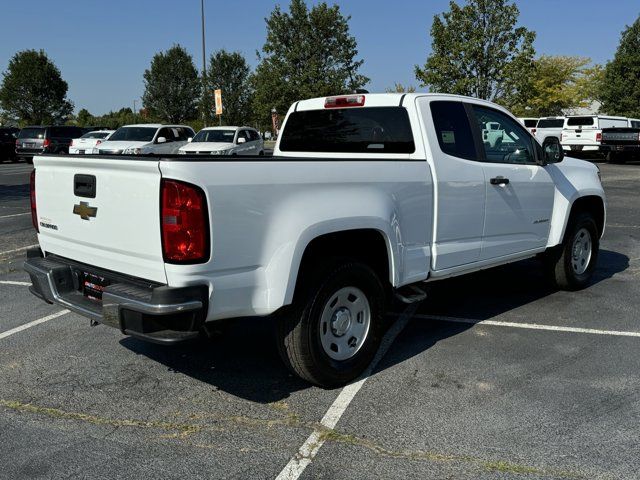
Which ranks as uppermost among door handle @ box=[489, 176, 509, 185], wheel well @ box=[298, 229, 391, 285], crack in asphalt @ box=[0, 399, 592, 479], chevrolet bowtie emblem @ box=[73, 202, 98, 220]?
door handle @ box=[489, 176, 509, 185]

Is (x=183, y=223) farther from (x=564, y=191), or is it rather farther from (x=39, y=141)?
(x=39, y=141)

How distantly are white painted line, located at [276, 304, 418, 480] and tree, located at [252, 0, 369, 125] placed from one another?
1201 inches

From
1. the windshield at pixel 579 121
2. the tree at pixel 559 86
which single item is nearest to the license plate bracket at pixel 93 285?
the windshield at pixel 579 121

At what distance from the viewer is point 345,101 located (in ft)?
16.8

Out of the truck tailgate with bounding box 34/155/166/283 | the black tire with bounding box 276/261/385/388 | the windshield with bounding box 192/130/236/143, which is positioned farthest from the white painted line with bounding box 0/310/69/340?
the windshield with bounding box 192/130/236/143

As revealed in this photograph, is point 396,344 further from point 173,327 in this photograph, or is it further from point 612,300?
point 612,300

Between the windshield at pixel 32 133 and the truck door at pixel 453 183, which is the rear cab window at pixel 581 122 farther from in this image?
the truck door at pixel 453 183

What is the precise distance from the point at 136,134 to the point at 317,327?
18631 millimetres

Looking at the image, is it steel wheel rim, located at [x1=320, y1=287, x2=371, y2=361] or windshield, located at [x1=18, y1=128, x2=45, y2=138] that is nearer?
steel wheel rim, located at [x1=320, y1=287, x2=371, y2=361]

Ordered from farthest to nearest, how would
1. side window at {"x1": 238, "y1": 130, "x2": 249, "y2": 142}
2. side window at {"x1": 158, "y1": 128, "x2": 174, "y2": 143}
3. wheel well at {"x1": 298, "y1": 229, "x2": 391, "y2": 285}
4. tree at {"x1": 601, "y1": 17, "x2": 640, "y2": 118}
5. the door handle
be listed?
tree at {"x1": 601, "y1": 17, "x2": 640, "y2": 118}
side window at {"x1": 238, "y1": 130, "x2": 249, "y2": 142}
side window at {"x1": 158, "y1": 128, "x2": 174, "y2": 143}
the door handle
wheel well at {"x1": 298, "y1": 229, "x2": 391, "y2": 285}

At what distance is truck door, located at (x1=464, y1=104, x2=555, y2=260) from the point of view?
16.5 ft

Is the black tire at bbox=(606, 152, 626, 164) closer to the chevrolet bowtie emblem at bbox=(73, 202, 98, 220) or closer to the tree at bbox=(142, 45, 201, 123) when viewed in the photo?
the chevrolet bowtie emblem at bbox=(73, 202, 98, 220)

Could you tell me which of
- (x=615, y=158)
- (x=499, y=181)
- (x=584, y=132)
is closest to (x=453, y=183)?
(x=499, y=181)

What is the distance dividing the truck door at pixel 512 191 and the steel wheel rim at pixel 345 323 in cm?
137
